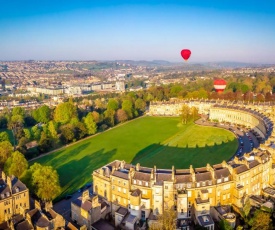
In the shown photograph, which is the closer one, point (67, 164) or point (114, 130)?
point (67, 164)

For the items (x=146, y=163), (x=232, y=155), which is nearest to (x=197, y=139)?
(x=232, y=155)

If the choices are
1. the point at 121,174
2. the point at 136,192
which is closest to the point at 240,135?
the point at 121,174

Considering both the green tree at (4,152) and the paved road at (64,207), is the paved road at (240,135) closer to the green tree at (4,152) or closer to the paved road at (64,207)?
the paved road at (64,207)

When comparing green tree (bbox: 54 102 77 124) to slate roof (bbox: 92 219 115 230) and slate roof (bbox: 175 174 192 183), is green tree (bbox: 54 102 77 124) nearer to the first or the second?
slate roof (bbox: 92 219 115 230)

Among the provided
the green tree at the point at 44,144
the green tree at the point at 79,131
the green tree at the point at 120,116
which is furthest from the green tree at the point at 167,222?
the green tree at the point at 120,116

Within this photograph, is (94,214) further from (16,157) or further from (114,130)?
(114,130)

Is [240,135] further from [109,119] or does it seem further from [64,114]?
[64,114]

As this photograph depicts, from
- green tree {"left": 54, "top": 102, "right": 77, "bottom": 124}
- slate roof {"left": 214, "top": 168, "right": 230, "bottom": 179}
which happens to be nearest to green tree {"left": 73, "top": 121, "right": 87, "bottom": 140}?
green tree {"left": 54, "top": 102, "right": 77, "bottom": 124}
